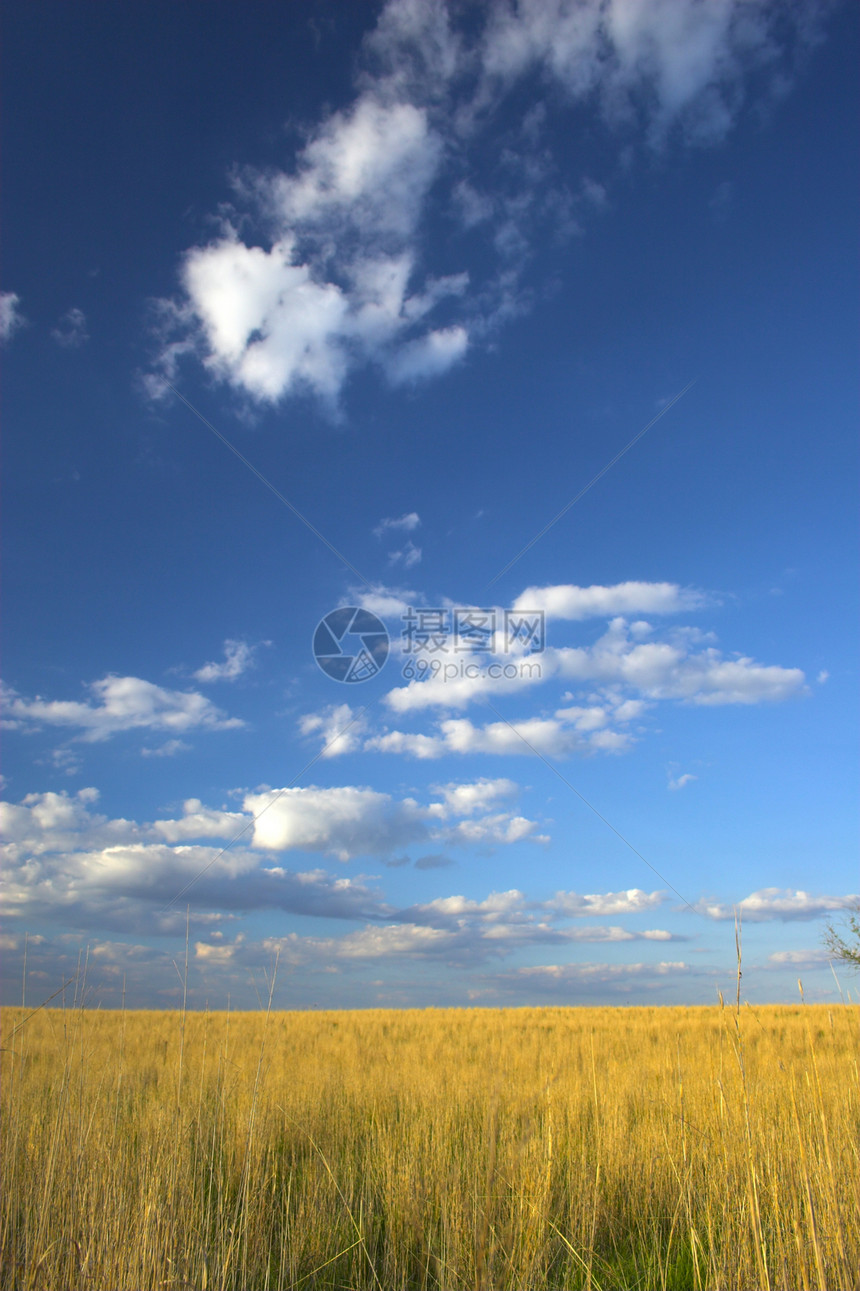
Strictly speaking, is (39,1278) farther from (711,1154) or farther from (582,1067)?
(582,1067)

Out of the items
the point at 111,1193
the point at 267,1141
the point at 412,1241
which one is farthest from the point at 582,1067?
the point at 111,1193

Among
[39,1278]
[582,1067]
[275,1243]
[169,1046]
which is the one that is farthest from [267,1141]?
[169,1046]

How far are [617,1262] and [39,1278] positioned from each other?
10.1 ft

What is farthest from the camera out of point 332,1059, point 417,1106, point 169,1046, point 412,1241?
point 169,1046

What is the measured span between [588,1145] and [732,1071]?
2963 mm

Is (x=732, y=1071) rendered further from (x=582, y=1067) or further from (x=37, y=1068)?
(x=37, y=1068)

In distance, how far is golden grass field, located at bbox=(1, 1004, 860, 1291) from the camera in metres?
3.13

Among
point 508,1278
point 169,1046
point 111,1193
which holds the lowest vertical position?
point 169,1046

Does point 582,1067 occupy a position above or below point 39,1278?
below

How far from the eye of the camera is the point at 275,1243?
13.4 ft

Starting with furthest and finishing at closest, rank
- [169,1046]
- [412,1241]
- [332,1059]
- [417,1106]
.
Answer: [169,1046] < [332,1059] < [417,1106] < [412,1241]

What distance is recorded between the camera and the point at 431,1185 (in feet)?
14.6

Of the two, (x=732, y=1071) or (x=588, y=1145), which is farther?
(x=732, y=1071)

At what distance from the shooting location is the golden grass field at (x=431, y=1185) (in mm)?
3127
